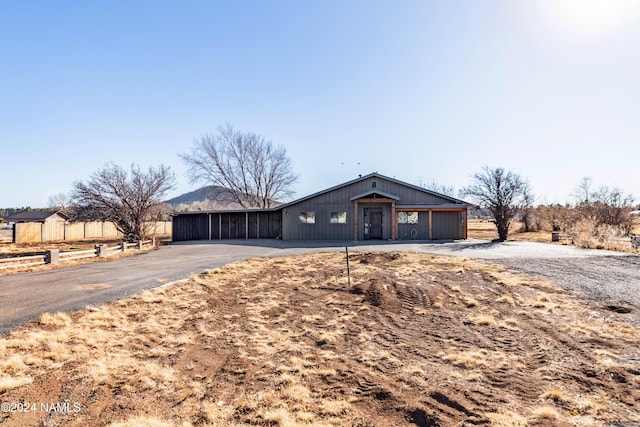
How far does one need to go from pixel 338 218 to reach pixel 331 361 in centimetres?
1651

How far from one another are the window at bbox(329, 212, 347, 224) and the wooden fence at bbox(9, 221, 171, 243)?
12.3 m

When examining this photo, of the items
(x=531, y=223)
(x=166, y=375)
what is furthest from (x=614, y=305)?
A: (x=531, y=223)

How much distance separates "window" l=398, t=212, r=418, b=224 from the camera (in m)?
20.2

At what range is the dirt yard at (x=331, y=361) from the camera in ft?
9.50

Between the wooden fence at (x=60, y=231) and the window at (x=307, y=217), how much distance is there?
33.4ft

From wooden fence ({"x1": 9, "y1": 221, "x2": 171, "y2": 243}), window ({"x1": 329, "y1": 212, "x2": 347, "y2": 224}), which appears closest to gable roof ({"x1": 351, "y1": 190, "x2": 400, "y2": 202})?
A: window ({"x1": 329, "y1": 212, "x2": 347, "y2": 224})

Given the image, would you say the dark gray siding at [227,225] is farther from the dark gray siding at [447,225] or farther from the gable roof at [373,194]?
the dark gray siding at [447,225]

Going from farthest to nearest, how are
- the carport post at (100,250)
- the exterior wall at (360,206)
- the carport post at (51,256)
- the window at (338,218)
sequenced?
the window at (338,218) → the exterior wall at (360,206) → the carport post at (100,250) → the carport post at (51,256)

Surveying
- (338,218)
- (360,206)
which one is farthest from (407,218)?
(338,218)

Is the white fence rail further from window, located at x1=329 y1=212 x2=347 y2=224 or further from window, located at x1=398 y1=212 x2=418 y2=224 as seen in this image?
window, located at x1=398 y1=212 x2=418 y2=224

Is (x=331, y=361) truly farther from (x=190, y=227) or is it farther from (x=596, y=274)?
(x=190, y=227)

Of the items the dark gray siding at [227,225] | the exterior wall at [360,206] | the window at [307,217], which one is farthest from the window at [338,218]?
the dark gray siding at [227,225]

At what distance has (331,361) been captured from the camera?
401 centimetres

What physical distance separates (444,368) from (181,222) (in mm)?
24795
